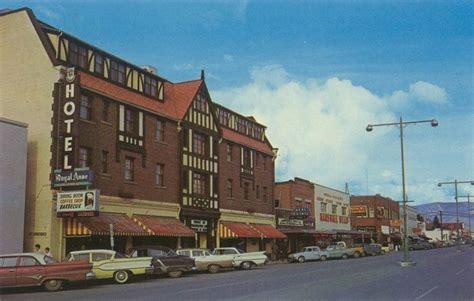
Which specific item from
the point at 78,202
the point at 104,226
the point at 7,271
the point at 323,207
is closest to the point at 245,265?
the point at 104,226

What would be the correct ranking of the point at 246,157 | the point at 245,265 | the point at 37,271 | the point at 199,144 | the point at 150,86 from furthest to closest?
1. the point at 246,157
2. the point at 199,144
3. the point at 150,86
4. the point at 245,265
5. the point at 37,271

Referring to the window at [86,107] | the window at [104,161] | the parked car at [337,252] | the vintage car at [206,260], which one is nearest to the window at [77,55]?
the window at [86,107]

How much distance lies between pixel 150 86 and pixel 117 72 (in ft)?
11.5

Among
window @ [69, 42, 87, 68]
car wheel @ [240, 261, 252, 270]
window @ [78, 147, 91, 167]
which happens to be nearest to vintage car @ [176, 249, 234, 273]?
car wheel @ [240, 261, 252, 270]

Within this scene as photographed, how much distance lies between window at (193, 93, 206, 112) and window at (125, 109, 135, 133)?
711 centimetres

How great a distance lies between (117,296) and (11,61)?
18390 millimetres

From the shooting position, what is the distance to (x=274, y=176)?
55531mm

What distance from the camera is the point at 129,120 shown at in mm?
34719

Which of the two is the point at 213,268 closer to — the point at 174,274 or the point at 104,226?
the point at 174,274

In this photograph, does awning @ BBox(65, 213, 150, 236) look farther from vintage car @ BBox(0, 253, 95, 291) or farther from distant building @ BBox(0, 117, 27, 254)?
vintage car @ BBox(0, 253, 95, 291)

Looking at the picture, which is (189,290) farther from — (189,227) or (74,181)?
(189,227)

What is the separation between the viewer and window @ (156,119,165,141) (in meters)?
37.2

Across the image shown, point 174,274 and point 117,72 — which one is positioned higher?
point 117,72

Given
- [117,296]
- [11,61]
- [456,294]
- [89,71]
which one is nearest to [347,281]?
[456,294]
